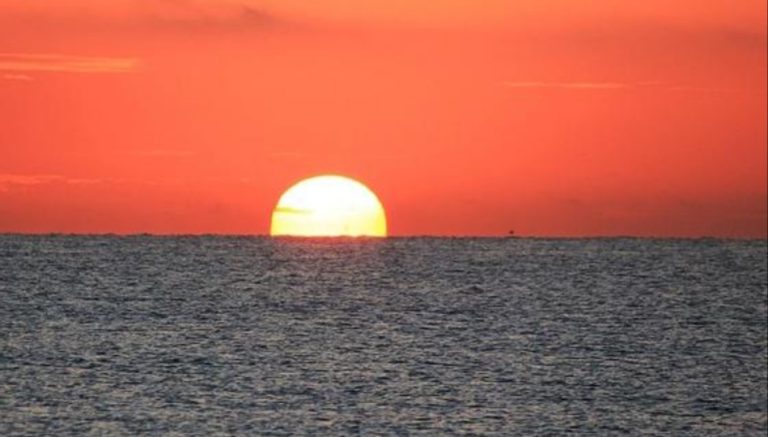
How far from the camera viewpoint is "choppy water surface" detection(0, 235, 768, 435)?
66.6 m

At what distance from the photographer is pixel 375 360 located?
302ft

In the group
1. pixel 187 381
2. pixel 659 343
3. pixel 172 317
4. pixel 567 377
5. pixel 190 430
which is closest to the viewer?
pixel 190 430

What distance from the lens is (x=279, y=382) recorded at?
80.9 m

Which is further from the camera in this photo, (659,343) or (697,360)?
(659,343)

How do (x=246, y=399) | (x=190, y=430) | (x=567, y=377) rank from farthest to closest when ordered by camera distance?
(x=567, y=377), (x=246, y=399), (x=190, y=430)

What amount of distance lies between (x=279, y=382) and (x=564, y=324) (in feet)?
160

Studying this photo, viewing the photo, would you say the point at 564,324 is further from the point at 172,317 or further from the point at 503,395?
the point at 503,395

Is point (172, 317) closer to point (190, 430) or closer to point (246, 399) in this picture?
point (246, 399)

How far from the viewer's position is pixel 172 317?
123875mm

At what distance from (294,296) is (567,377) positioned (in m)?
77.6

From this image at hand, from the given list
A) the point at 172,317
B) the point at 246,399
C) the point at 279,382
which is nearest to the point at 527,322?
the point at 172,317

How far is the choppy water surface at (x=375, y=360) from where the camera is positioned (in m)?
66.6

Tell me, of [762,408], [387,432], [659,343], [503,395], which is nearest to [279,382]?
[503,395]

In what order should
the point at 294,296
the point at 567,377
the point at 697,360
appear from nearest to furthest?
the point at 567,377, the point at 697,360, the point at 294,296
